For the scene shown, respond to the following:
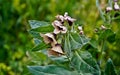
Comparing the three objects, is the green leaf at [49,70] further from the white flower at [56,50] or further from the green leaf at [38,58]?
the green leaf at [38,58]

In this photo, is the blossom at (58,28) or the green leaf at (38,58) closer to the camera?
the blossom at (58,28)

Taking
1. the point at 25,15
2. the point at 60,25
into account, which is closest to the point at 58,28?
the point at 60,25

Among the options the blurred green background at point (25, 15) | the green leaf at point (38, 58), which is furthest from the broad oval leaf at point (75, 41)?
A: the blurred green background at point (25, 15)

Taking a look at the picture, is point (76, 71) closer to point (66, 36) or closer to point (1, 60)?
point (66, 36)

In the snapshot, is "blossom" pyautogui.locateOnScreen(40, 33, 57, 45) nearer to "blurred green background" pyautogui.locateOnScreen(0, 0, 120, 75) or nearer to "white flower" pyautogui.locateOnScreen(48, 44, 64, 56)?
"white flower" pyautogui.locateOnScreen(48, 44, 64, 56)

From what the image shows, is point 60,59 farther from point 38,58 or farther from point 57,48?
point 38,58

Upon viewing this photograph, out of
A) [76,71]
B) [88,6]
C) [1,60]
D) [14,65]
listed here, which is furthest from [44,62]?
[88,6]
